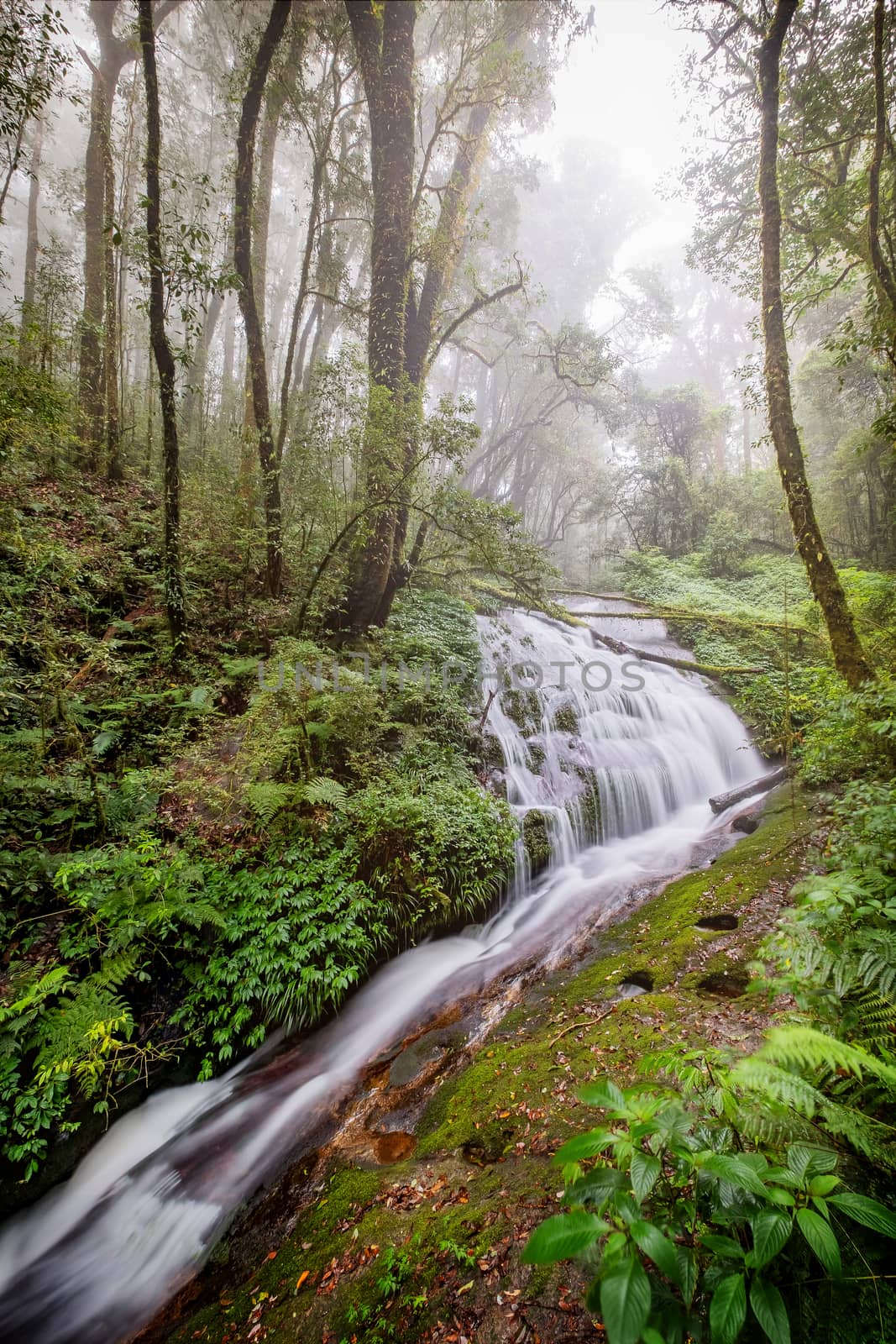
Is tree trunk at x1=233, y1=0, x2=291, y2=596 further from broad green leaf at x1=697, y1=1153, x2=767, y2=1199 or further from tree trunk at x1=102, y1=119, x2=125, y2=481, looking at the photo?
broad green leaf at x1=697, y1=1153, x2=767, y2=1199

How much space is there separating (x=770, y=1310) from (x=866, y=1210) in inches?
→ 13.0

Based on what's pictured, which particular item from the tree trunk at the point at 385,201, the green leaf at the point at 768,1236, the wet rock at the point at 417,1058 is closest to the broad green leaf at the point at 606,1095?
the green leaf at the point at 768,1236

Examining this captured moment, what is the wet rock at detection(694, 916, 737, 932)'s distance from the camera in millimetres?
4234

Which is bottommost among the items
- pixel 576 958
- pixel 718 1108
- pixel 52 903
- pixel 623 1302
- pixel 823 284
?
pixel 576 958

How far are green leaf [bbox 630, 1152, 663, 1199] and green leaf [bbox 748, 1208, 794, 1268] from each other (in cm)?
25

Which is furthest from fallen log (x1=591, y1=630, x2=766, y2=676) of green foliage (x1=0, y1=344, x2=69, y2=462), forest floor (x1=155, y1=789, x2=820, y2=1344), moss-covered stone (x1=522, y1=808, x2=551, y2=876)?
green foliage (x1=0, y1=344, x2=69, y2=462)

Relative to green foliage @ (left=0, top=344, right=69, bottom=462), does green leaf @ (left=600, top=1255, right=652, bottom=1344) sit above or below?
below

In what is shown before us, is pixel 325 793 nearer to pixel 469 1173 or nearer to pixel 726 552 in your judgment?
pixel 469 1173

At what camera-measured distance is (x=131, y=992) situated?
3994 mm

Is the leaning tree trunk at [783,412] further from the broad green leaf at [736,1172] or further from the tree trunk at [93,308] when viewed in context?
the tree trunk at [93,308]

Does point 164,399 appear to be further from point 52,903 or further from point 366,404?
point 52,903

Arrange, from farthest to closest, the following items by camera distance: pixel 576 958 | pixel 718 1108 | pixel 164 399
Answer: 1. pixel 164 399
2. pixel 576 958
3. pixel 718 1108

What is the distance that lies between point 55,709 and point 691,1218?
5.61 metres

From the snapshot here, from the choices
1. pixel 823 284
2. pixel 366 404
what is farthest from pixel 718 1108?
pixel 823 284
